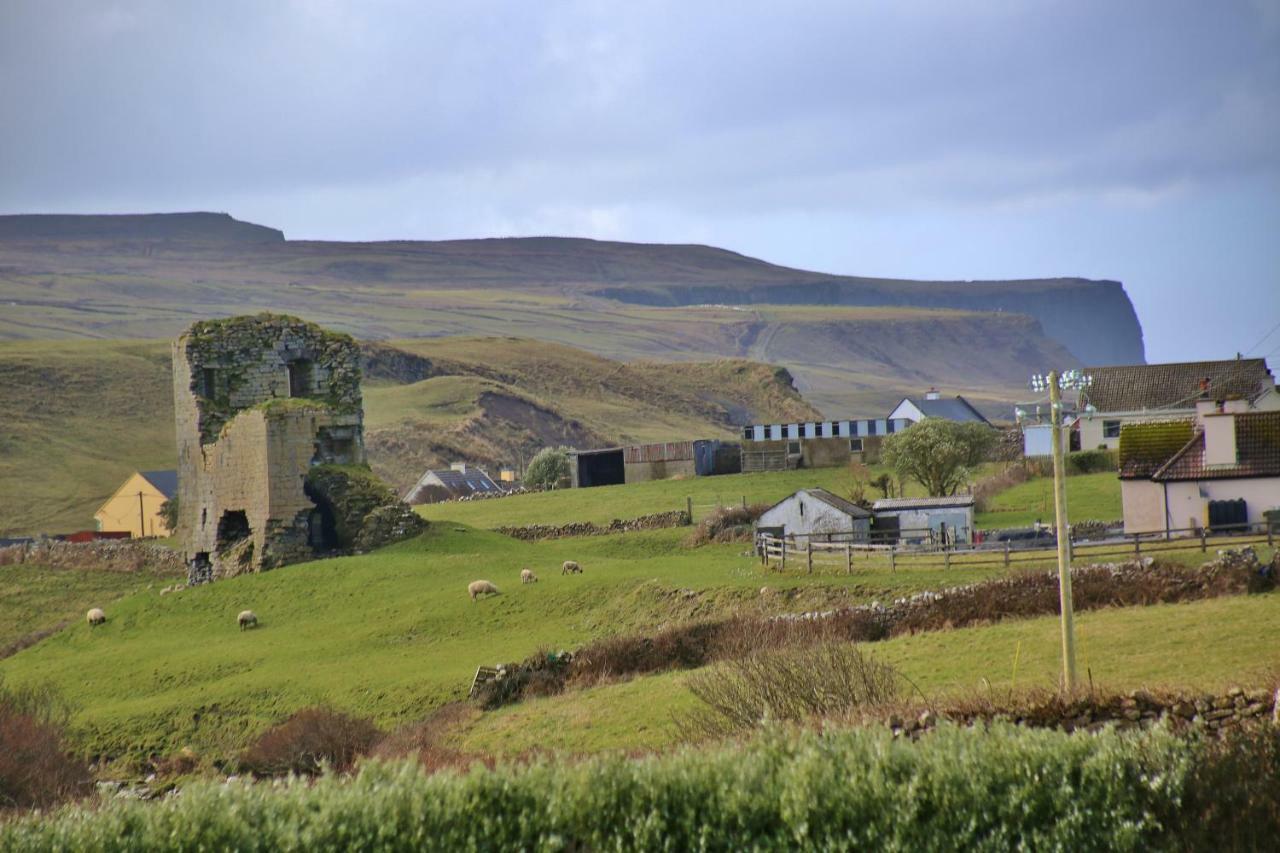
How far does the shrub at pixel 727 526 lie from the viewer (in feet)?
158

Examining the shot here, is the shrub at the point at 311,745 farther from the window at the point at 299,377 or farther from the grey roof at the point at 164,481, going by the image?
the grey roof at the point at 164,481

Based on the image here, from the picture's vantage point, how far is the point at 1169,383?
70.8 m

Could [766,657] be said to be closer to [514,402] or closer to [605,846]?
[605,846]

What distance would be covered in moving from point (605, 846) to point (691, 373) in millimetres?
179022

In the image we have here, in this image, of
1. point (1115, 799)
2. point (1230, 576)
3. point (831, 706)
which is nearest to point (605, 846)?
point (1115, 799)

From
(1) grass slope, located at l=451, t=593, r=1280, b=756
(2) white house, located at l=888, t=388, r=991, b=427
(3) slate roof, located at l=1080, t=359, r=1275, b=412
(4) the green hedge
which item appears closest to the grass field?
(3) slate roof, located at l=1080, t=359, r=1275, b=412

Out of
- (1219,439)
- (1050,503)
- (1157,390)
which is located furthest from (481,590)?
(1157,390)

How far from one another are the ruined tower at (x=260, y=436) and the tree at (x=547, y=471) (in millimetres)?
30690

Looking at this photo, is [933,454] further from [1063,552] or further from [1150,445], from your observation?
[1063,552]

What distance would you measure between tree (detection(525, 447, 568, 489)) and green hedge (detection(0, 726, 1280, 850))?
64.8 meters

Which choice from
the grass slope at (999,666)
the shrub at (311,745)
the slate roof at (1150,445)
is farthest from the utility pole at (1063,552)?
the slate roof at (1150,445)

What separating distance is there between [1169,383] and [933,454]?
68.0 feet

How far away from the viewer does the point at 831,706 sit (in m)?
20.8

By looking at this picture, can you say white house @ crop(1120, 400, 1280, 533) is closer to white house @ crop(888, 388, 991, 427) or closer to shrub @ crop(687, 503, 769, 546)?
shrub @ crop(687, 503, 769, 546)
